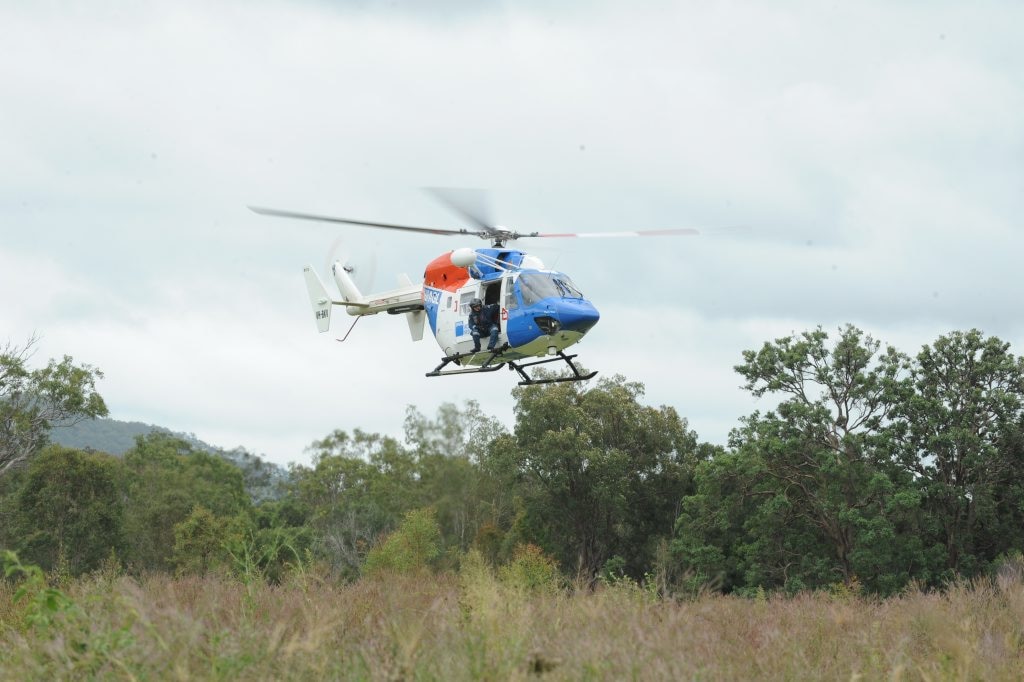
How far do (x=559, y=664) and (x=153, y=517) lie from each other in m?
58.6

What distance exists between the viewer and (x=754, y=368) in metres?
46.9

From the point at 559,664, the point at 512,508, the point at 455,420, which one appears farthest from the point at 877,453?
the point at 559,664

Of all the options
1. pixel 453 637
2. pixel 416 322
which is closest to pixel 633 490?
pixel 416 322

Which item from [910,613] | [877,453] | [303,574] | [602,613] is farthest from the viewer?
[877,453]

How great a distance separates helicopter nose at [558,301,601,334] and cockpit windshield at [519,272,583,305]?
336 mm

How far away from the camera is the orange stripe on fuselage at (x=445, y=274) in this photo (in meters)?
22.2

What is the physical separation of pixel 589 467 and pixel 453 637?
156ft

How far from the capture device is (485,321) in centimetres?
2112

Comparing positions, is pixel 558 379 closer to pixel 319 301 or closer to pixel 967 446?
pixel 319 301

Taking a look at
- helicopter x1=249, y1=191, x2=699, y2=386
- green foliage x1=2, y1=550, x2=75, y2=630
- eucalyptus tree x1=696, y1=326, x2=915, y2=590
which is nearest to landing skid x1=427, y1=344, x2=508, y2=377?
helicopter x1=249, y1=191, x2=699, y2=386

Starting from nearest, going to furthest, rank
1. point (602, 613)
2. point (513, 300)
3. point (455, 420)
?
point (602, 613)
point (513, 300)
point (455, 420)

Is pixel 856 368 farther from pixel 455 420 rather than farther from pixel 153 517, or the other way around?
pixel 153 517

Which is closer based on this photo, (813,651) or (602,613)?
(602,613)

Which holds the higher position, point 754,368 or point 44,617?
point 754,368
